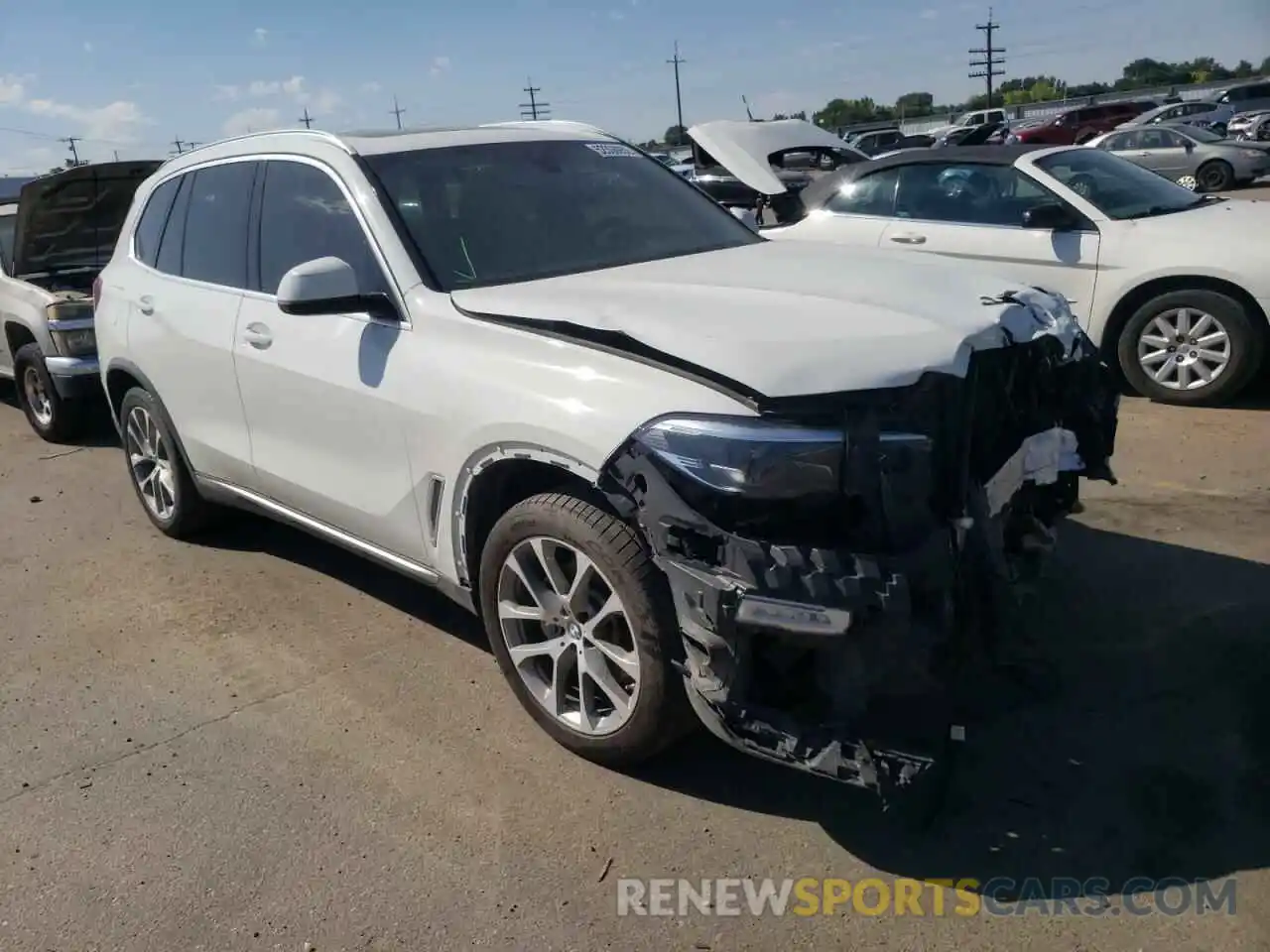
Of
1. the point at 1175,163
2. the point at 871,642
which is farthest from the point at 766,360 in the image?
the point at 1175,163

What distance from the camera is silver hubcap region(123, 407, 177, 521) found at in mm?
5359

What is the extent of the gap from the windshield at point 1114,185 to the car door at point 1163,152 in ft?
53.7

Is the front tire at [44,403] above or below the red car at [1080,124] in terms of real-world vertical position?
below

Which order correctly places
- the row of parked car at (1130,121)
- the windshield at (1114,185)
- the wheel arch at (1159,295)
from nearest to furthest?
the wheel arch at (1159,295), the windshield at (1114,185), the row of parked car at (1130,121)

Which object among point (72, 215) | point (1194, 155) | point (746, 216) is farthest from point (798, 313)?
point (1194, 155)

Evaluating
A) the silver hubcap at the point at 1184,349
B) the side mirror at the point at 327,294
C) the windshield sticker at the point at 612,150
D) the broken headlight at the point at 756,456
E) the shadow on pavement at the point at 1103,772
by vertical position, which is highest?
the windshield sticker at the point at 612,150

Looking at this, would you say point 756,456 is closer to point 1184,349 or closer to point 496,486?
point 496,486

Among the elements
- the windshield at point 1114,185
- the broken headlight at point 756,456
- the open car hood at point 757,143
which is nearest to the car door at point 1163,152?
the open car hood at point 757,143

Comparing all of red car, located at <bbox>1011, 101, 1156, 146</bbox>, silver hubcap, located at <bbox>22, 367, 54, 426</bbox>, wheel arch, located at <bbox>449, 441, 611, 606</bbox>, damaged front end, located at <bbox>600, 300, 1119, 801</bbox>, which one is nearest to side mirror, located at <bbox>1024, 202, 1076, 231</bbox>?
damaged front end, located at <bbox>600, 300, 1119, 801</bbox>

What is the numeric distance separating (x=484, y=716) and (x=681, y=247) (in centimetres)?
189

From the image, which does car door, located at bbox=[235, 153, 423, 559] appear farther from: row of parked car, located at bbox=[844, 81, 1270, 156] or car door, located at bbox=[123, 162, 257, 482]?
row of parked car, located at bbox=[844, 81, 1270, 156]

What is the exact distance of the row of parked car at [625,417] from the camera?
2594 millimetres

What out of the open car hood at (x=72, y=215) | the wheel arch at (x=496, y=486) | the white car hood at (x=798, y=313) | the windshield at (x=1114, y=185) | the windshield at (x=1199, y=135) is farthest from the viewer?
the windshield at (x=1199, y=135)

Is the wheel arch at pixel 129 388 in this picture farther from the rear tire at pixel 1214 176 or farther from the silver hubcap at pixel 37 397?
the rear tire at pixel 1214 176
